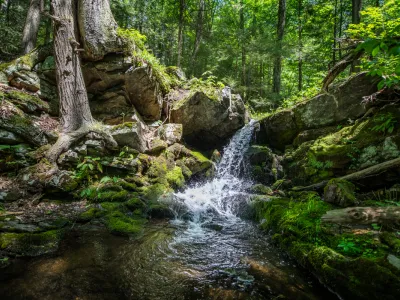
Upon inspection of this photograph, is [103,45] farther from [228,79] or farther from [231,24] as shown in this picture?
[231,24]

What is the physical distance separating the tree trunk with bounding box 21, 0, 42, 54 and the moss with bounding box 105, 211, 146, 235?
9225 millimetres

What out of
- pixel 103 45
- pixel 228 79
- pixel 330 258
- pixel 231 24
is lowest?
pixel 330 258

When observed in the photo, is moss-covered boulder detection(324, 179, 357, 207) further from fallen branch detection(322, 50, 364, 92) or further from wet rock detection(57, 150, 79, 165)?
wet rock detection(57, 150, 79, 165)

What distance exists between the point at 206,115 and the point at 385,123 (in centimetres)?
660

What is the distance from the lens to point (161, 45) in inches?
832

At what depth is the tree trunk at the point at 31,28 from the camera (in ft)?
33.0

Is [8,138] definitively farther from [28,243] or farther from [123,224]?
[123,224]

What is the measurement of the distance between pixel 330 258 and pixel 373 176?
151 inches

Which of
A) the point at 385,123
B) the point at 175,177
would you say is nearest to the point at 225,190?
the point at 175,177

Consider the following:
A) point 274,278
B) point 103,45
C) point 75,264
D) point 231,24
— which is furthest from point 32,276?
point 231,24

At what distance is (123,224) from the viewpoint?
515 cm

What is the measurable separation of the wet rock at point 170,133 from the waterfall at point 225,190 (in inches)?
82.8

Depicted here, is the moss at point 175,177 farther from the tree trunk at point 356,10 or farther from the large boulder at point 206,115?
the tree trunk at point 356,10

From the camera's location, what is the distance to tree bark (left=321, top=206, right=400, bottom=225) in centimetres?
304
